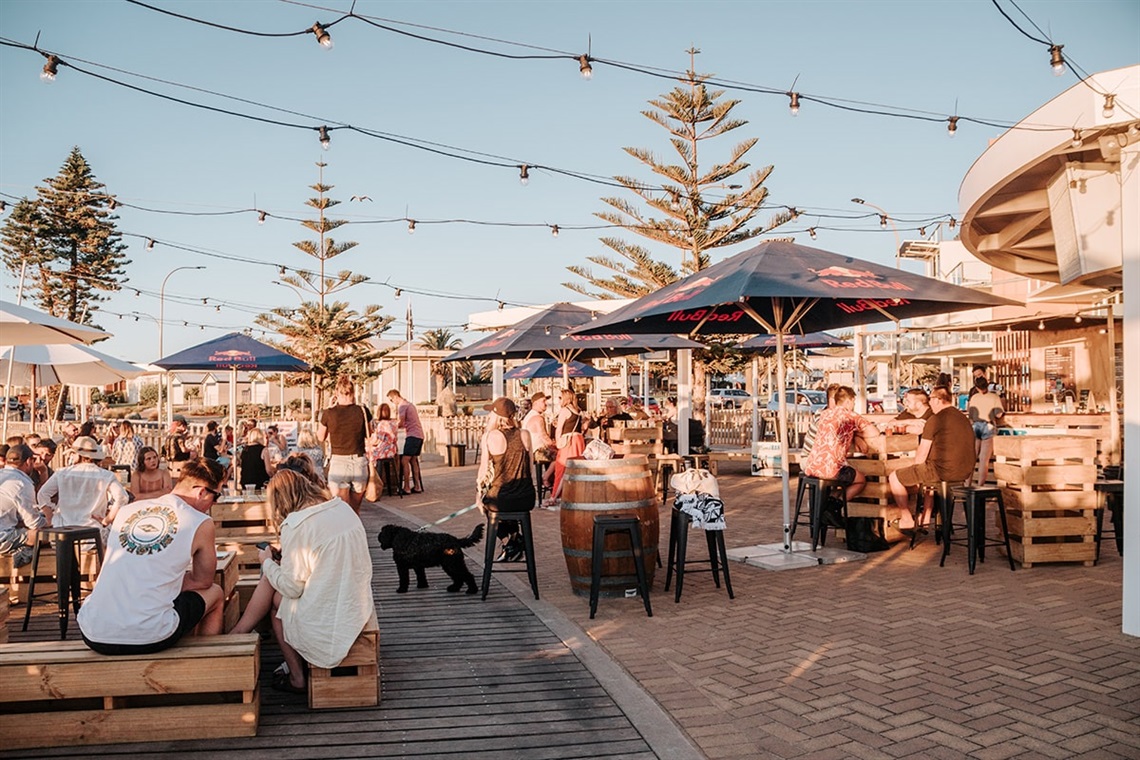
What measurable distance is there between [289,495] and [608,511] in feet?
7.76

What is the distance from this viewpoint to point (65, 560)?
5457 mm

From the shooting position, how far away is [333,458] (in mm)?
9500

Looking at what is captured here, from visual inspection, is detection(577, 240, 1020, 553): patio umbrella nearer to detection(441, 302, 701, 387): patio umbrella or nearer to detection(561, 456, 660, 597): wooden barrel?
detection(561, 456, 660, 597): wooden barrel

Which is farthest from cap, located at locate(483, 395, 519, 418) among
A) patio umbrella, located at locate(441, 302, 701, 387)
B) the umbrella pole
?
patio umbrella, located at locate(441, 302, 701, 387)

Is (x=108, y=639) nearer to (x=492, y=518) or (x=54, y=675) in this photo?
(x=54, y=675)

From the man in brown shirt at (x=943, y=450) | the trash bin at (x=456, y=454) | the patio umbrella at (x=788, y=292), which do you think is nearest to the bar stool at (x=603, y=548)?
the patio umbrella at (x=788, y=292)

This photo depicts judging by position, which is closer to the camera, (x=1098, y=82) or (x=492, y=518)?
(x=1098, y=82)

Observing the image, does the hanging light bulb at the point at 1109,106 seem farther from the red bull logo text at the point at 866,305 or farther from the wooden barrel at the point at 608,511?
the wooden barrel at the point at 608,511

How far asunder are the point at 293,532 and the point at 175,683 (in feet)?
2.64

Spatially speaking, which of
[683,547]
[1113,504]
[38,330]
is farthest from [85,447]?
[1113,504]

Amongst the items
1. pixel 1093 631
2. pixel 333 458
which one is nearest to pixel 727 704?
pixel 1093 631

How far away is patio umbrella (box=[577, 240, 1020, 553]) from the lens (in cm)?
628

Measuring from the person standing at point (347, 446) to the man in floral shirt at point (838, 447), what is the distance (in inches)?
179

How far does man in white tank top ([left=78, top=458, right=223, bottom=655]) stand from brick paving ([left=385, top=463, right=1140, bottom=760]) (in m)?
2.15
